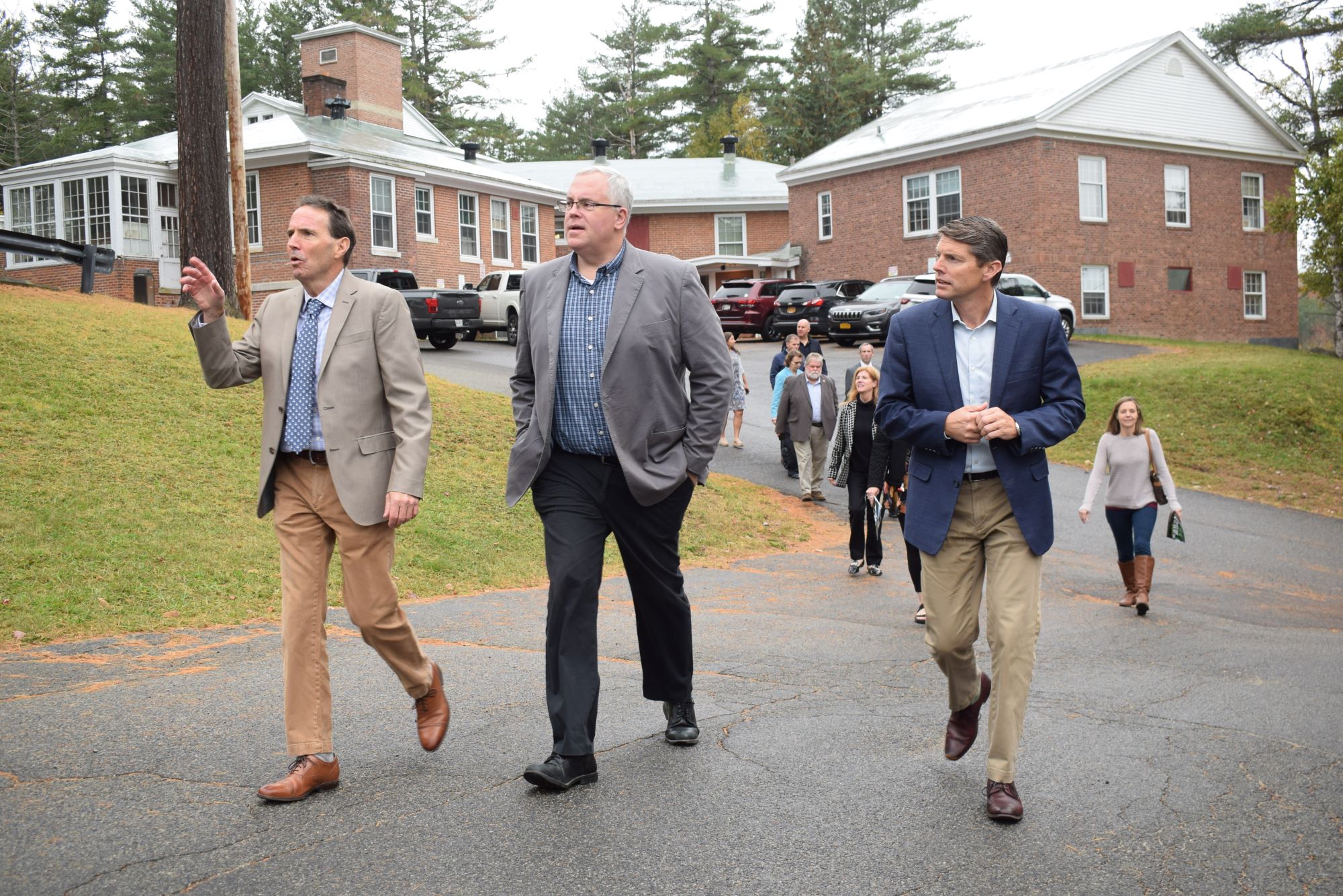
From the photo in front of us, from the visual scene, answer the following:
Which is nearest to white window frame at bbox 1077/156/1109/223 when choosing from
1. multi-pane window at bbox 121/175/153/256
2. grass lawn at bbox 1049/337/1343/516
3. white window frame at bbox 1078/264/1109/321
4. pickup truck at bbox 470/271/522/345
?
white window frame at bbox 1078/264/1109/321

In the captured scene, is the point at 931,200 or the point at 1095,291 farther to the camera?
the point at 931,200

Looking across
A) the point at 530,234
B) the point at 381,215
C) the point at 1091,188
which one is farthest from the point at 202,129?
the point at 1091,188

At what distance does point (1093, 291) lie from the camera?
36.5 metres

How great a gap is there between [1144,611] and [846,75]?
52213 millimetres

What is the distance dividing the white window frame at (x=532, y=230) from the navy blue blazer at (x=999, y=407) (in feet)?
120

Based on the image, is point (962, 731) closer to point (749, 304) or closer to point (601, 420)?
point (601, 420)

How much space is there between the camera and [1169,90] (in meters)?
38.2

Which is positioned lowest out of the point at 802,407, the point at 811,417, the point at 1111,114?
the point at 811,417

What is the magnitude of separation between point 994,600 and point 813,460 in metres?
12.2

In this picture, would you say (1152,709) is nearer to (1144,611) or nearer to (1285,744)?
(1285,744)

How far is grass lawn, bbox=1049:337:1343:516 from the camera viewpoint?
19281 mm

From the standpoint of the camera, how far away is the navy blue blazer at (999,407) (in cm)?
478

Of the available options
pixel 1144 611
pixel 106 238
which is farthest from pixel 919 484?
pixel 106 238

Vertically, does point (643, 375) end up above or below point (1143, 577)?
above
